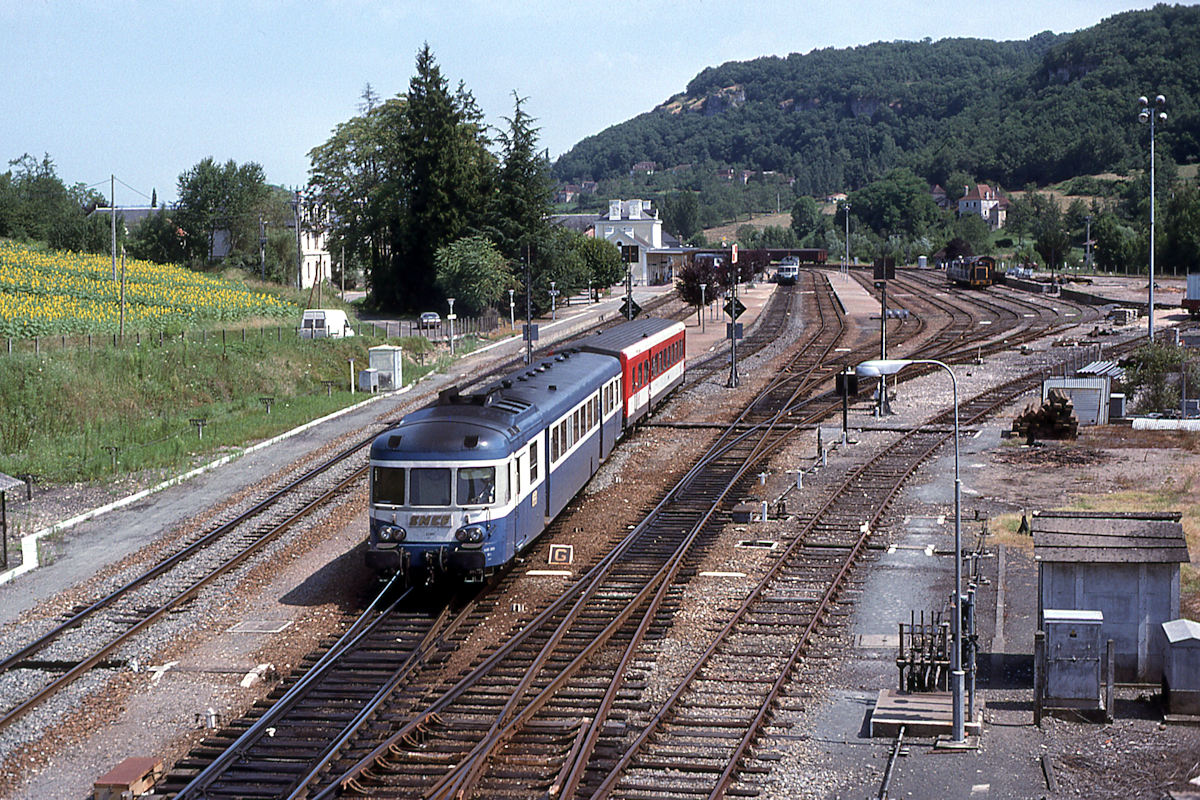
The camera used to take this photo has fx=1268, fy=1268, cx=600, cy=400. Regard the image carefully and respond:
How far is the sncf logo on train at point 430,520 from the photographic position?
61.8ft

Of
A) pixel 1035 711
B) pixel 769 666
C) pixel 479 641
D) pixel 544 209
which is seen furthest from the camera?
pixel 544 209

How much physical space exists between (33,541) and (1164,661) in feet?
64.0

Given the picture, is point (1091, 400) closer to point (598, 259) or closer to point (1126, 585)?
point (1126, 585)

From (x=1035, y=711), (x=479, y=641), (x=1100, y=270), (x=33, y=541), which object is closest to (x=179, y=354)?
(x=33, y=541)

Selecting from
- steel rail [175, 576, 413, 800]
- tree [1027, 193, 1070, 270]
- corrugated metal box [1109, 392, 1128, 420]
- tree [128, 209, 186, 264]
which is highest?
tree [1027, 193, 1070, 270]

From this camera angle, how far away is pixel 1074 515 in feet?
56.3

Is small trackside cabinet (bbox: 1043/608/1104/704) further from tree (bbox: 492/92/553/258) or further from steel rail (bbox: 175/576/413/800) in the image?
tree (bbox: 492/92/553/258)

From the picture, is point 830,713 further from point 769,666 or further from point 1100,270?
point 1100,270

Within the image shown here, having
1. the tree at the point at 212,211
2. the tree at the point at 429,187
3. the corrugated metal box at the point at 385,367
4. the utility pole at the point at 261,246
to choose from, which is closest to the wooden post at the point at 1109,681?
the corrugated metal box at the point at 385,367

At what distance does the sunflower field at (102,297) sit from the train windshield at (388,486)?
32819 mm

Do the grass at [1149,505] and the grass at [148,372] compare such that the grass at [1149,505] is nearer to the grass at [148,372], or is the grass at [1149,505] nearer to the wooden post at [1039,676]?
the wooden post at [1039,676]

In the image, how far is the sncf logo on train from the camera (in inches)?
741

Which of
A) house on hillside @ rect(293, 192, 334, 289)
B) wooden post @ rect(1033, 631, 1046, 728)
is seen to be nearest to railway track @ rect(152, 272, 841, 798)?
wooden post @ rect(1033, 631, 1046, 728)

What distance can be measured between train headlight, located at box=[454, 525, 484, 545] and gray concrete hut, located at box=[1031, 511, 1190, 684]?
7801 millimetres
